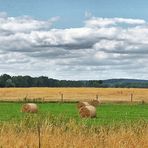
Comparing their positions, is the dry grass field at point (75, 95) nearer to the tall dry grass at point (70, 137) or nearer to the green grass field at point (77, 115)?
the green grass field at point (77, 115)

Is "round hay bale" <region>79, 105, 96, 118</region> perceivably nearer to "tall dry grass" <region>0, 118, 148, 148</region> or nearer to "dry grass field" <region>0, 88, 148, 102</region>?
"tall dry grass" <region>0, 118, 148, 148</region>

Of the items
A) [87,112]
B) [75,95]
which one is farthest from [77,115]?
[75,95]

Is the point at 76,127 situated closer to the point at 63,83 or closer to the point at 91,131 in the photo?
the point at 91,131

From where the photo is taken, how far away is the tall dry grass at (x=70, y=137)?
12.6 metres

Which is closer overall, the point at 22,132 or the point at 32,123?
the point at 22,132

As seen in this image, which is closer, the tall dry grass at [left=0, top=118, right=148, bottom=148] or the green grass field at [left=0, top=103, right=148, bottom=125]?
the tall dry grass at [left=0, top=118, right=148, bottom=148]

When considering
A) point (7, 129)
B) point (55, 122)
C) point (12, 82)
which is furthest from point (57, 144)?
point (12, 82)

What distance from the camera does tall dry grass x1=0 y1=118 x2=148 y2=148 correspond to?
12562mm

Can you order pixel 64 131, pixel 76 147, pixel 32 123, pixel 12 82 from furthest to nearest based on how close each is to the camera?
pixel 12 82 < pixel 32 123 < pixel 64 131 < pixel 76 147

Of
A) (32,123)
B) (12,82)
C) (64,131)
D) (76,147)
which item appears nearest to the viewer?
(76,147)

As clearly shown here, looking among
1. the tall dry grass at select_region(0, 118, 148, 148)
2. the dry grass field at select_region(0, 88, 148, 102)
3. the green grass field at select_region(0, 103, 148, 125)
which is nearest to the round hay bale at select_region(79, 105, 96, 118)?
the green grass field at select_region(0, 103, 148, 125)

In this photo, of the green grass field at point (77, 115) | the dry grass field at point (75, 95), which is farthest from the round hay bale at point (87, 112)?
the dry grass field at point (75, 95)

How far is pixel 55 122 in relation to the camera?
1631 centimetres

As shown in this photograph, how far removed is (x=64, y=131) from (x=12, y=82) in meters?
134
